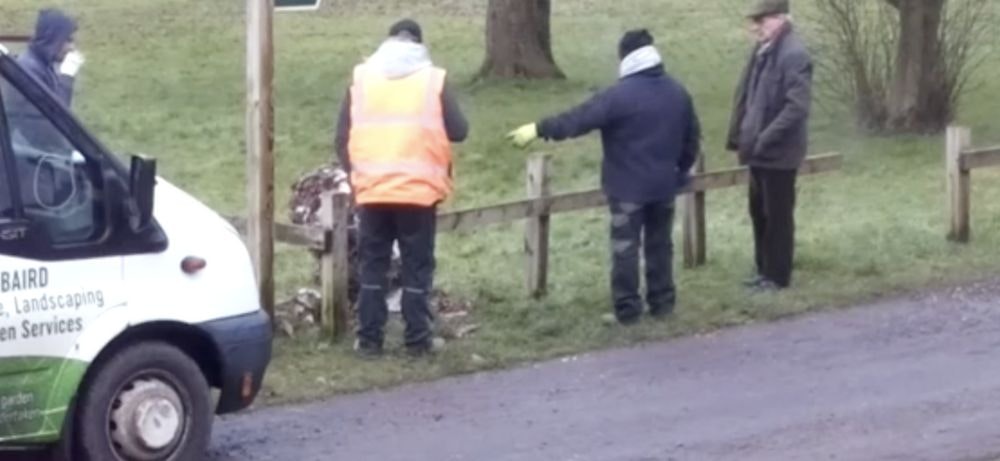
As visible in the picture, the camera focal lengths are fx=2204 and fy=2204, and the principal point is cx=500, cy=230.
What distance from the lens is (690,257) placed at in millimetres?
14836

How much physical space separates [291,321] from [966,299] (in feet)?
13.7

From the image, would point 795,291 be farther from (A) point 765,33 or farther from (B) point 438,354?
(B) point 438,354

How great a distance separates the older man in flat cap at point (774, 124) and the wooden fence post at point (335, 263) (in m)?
2.87

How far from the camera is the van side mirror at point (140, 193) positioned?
895 cm

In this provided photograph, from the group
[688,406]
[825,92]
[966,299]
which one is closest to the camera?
[688,406]

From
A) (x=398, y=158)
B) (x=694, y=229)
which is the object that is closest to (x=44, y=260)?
(x=398, y=158)

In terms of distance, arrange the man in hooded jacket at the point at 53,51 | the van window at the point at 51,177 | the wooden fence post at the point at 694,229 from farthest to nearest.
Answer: the wooden fence post at the point at 694,229, the man in hooded jacket at the point at 53,51, the van window at the point at 51,177

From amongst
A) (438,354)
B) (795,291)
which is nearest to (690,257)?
(795,291)

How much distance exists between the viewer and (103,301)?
29.1 feet

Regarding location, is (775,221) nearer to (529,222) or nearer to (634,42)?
(529,222)

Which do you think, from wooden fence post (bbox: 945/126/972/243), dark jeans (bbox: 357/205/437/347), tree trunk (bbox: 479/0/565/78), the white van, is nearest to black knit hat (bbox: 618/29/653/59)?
dark jeans (bbox: 357/205/437/347)

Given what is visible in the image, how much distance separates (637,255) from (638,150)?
66 centimetres

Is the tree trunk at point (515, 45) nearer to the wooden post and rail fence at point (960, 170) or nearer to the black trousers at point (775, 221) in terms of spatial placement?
the wooden post and rail fence at point (960, 170)

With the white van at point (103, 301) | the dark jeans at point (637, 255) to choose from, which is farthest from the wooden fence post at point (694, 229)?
the white van at point (103, 301)
